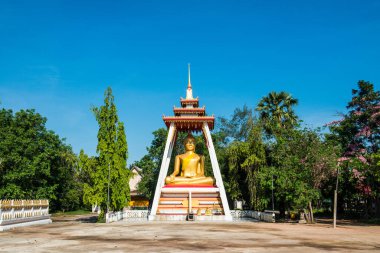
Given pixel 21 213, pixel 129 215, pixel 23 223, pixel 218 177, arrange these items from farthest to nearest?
pixel 129 215, pixel 218 177, pixel 21 213, pixel 23 223

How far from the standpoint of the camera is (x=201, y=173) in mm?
37562

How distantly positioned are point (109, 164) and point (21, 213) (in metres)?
7.06

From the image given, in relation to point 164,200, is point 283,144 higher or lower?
higher

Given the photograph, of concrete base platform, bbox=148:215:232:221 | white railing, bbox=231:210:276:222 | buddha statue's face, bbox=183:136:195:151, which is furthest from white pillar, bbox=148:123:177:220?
white railing, bbox=231:210:276:222

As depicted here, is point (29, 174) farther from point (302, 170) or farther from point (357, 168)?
point (357, 168)

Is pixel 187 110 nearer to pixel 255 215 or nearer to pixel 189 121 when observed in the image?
pixel 189 121

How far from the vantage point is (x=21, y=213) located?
85.8 feet

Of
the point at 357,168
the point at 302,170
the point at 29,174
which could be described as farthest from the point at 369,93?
the point at 29,174

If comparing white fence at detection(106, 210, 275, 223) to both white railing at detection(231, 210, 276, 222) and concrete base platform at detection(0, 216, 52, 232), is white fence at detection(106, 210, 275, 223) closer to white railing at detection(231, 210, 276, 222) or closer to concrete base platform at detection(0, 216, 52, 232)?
white railing at detection(231, 210, 276, 222)

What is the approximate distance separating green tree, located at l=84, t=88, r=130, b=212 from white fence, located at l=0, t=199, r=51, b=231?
4.02 m

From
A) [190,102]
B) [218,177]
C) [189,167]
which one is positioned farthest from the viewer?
[190,102]

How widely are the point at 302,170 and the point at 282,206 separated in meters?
8.94

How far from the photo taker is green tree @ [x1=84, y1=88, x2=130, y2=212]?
2888cm

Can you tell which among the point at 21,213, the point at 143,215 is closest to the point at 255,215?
the point at 143,215
